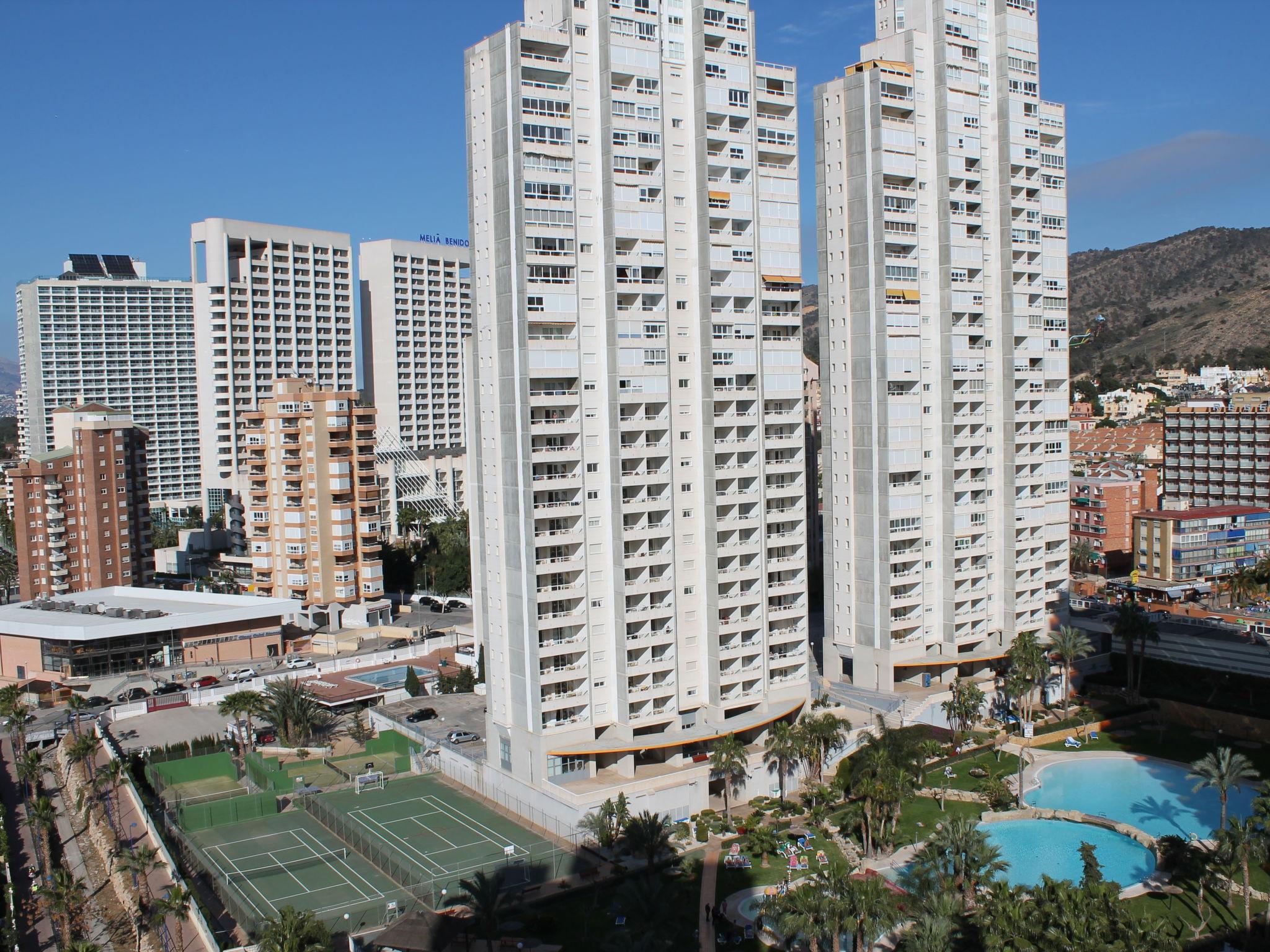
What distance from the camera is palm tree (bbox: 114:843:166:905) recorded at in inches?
1916

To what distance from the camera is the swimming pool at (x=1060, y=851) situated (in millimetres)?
51875

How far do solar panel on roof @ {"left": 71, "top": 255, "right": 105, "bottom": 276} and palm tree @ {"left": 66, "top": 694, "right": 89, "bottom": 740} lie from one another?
121604 millimetres

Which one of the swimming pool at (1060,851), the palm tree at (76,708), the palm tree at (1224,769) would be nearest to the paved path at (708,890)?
the swimming pool at (1060,851)

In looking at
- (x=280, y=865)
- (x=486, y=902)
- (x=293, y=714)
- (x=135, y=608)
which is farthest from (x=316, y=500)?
(x=486, y=902)

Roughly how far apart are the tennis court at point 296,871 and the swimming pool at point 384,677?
2097 cm

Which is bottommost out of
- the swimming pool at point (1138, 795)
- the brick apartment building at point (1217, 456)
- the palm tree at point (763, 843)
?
the swimming pool at point (1138, 795)

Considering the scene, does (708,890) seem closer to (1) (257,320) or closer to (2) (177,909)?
(2) (177,909)

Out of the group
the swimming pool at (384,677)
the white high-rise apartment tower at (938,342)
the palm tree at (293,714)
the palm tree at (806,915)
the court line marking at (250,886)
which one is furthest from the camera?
the swimming pool at (384,677)

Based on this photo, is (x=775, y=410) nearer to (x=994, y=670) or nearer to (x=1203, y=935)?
(x=994, y=670)

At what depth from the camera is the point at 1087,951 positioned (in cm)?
3656

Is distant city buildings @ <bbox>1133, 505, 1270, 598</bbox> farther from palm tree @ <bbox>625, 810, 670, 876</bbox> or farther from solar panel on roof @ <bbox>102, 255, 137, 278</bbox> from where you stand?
solar panel on roof @ <bbox>102, 255, 137, 278</bbox>

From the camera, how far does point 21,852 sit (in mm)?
57156

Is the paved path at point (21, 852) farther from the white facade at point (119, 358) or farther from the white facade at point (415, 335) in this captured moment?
the white facade at point (119, 358)

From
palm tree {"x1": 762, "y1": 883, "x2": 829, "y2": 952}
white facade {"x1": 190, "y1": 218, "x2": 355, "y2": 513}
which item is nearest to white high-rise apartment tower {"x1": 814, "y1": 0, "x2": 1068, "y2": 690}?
palm tree {"x1": 762, "y1": 883, "x2": 829, "y2": 952}
